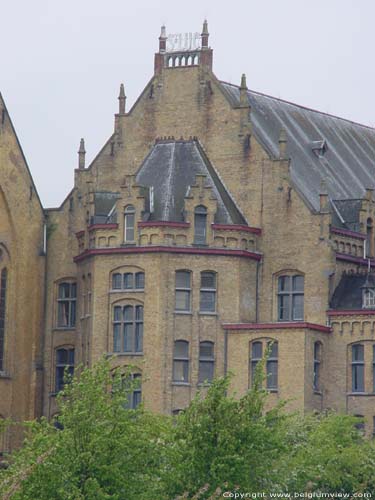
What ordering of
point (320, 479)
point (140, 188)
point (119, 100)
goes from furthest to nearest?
point (119, 100)
point (140, 188)
point (320, 479)

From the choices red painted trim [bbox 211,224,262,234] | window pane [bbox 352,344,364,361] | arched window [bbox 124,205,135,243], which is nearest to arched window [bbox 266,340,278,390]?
window pane [bbox 352,344,364,361]

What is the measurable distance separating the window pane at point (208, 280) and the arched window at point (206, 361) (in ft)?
9.31

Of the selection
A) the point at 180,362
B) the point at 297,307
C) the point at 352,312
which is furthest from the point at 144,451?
the point at 297,307

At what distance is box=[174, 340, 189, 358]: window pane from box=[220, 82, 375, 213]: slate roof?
9.44 meters

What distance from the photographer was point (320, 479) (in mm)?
70062

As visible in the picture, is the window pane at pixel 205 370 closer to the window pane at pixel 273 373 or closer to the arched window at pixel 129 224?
the window pane at pixel 273 373

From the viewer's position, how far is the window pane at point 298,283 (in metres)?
90.9

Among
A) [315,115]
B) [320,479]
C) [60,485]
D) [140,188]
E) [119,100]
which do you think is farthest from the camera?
[315,115]

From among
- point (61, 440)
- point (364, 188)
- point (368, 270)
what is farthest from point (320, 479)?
point (364, 188)

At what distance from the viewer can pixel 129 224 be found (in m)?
90.8

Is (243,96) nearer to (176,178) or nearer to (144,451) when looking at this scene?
(176,178)

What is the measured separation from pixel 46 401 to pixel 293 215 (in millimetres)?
15867

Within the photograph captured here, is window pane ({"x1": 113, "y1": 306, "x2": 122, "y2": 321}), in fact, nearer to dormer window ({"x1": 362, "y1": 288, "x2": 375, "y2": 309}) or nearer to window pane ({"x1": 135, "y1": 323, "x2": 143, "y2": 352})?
window pane ({"x1": 135, "y1": 323, "x2": 143, "y2": 352})

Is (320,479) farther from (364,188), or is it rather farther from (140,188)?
(364,188)
